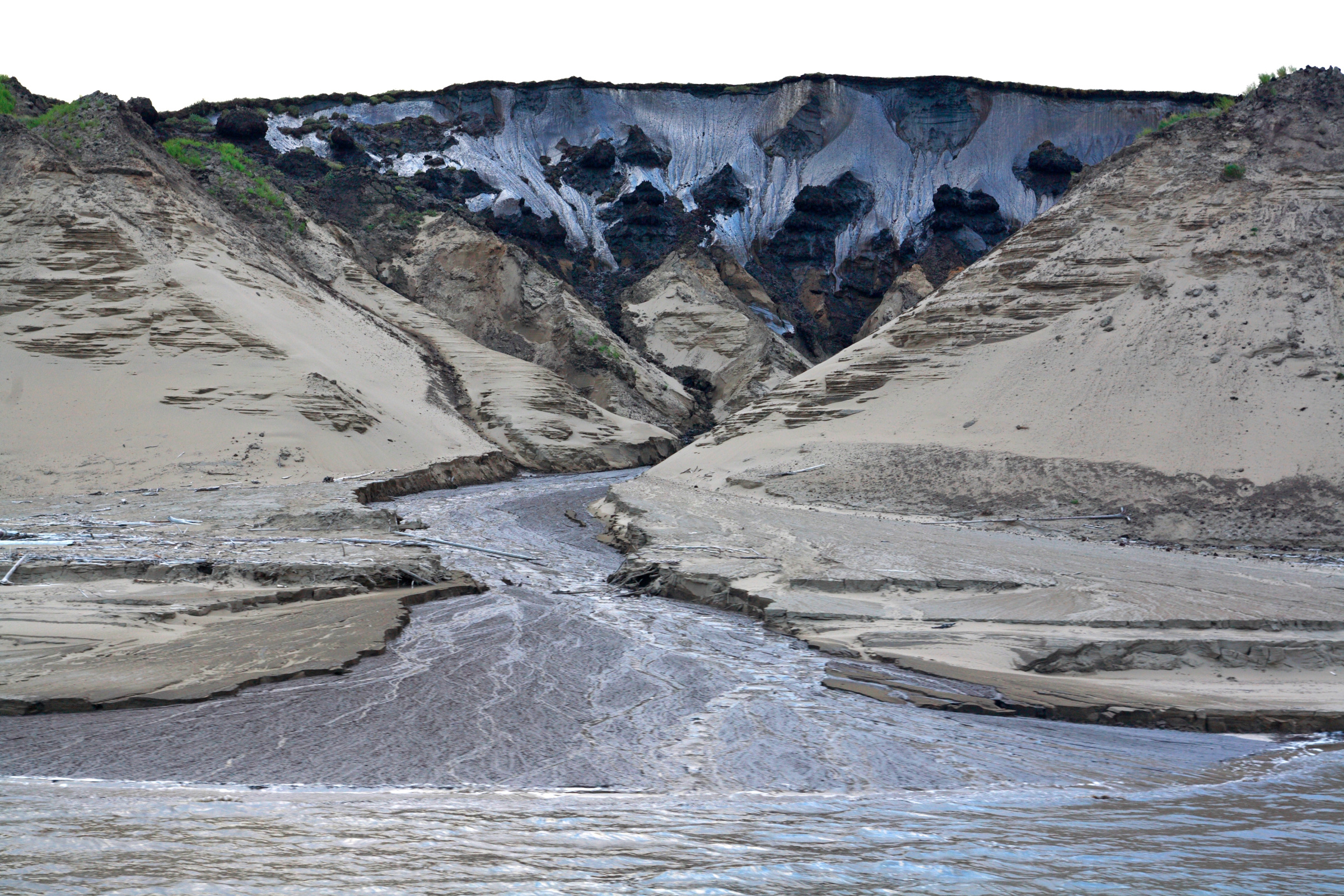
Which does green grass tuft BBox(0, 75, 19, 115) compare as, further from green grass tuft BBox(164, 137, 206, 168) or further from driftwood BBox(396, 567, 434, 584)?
driftwood BBox(396, 567, 434, 584)

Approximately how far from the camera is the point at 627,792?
5.29 metres

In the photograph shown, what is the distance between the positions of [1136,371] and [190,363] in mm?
21362

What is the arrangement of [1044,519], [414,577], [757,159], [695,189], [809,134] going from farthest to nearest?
[809,134], [757,159], [695,189], [1044,519], [414,577]

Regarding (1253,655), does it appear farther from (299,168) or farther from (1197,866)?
(299,168)

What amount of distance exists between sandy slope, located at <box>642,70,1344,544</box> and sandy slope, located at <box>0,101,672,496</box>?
7.95m

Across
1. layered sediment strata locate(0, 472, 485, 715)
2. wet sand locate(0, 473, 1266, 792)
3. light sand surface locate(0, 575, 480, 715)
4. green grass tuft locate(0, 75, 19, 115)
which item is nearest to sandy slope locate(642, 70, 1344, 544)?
layered sediment strata locate(0, 472, 485, 715)

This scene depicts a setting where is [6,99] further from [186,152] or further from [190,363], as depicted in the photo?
[190,363]

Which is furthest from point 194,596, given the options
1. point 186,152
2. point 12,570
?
point 186,152

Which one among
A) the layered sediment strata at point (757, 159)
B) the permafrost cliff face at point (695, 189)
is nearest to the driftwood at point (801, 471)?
the permafrost cliff face at point (695, 189)

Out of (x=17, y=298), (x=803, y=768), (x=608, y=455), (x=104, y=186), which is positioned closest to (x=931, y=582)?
(x=803, y=768)

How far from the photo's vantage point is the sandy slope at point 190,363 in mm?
20734

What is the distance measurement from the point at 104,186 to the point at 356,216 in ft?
56.0

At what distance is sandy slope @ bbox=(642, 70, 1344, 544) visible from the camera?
54.1 feet

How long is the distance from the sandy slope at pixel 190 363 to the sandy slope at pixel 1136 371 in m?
7.95
